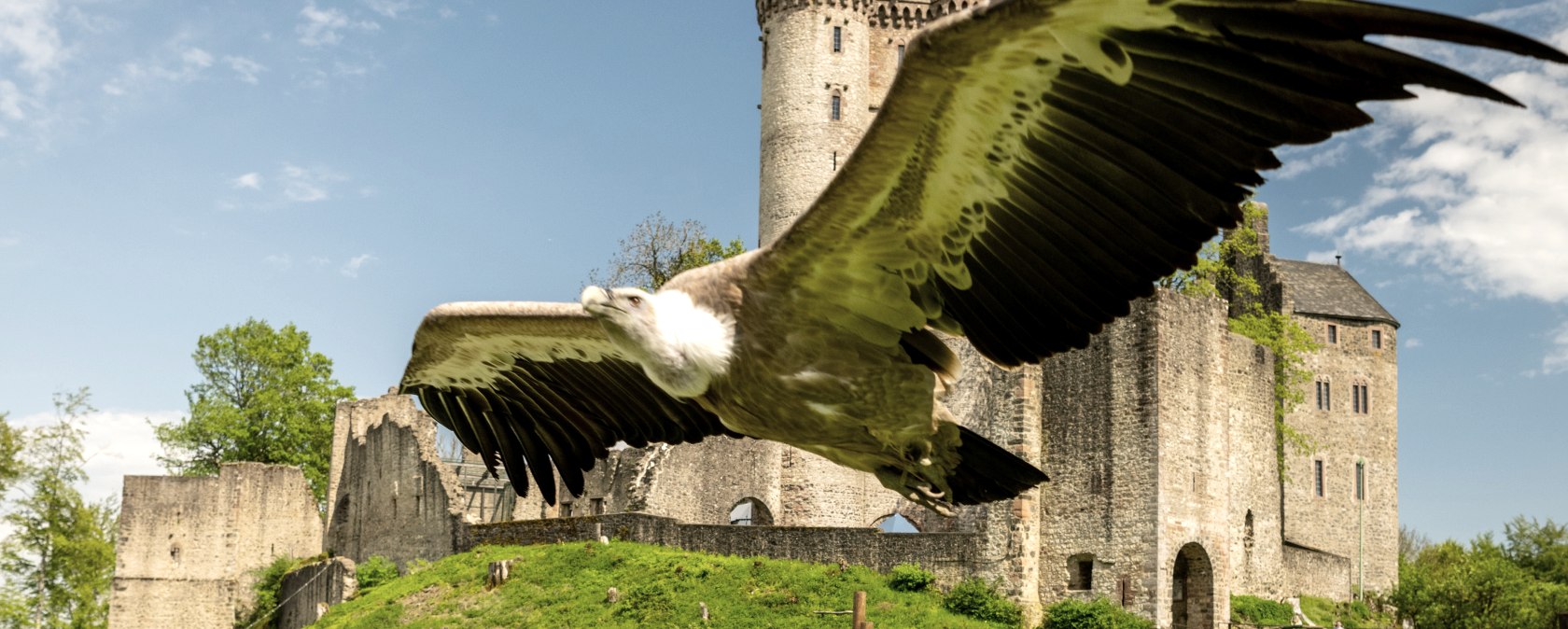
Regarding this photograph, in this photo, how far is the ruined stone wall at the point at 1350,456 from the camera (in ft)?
143

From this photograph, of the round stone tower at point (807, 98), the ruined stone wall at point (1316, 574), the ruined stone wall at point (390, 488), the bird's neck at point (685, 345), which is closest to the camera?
the bird's neck at point (685, 345)

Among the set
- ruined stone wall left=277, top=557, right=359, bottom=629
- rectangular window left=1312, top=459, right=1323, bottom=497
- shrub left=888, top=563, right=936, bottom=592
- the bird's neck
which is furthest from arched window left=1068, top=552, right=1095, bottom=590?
the bird's neck

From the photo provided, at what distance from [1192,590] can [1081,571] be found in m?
2.27

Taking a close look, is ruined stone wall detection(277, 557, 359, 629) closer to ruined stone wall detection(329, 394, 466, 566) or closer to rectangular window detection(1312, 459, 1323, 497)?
ruined stone wall detection(329, 394, 466, 566)

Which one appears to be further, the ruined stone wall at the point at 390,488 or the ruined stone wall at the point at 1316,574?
the ruined stone wall at the point at 390,488

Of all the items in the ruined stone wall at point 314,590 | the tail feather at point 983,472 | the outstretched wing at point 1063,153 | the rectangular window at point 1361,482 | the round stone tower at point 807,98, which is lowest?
the ruined stone wall at point 314,590

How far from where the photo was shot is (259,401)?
45.4m

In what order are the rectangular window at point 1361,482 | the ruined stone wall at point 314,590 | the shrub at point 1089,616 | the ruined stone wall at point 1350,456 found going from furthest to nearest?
the rectangular window at point 1361,482
the ruined stone wall at point 1350,456
the ruined stone wall at point 314,590
the shrub at point 1089,616

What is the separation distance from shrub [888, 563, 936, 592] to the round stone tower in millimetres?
19580

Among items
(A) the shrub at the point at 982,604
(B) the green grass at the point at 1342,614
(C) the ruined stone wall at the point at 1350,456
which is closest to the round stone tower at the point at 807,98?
(C) the ruined stone wall at the point at 1350,456

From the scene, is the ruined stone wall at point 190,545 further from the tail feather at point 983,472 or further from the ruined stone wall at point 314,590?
the tail feather at point 983,472

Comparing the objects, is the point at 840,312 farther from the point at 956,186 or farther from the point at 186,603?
the point at 186,603

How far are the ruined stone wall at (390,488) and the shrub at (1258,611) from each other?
16191 millimetres

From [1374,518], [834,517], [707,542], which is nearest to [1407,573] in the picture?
[1374,518]
